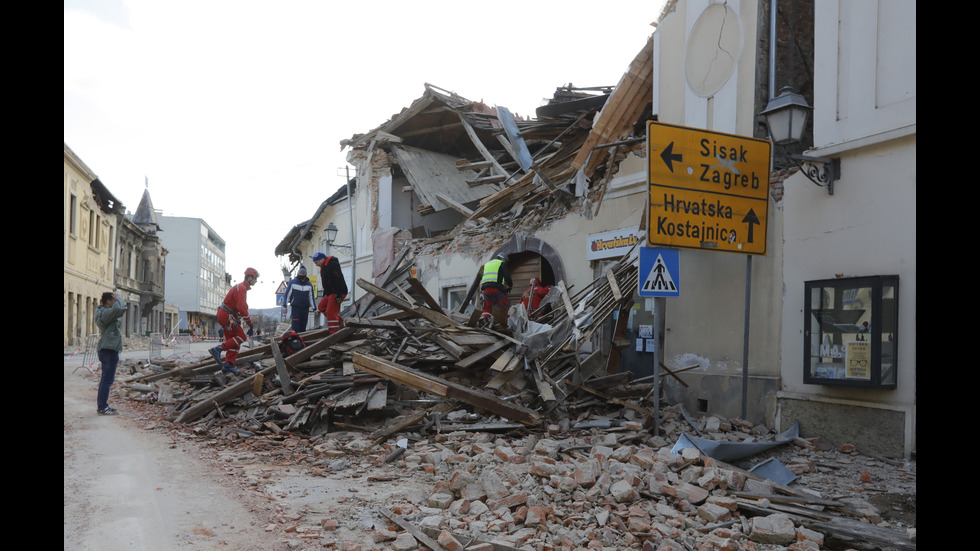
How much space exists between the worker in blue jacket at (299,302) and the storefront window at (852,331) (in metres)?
8.39

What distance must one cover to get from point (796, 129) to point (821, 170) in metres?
0.87

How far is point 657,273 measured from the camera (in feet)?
27.7

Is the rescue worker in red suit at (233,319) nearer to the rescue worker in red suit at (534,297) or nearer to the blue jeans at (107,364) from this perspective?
the blue jeans at (107,364)

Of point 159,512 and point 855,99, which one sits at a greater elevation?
point 855,99

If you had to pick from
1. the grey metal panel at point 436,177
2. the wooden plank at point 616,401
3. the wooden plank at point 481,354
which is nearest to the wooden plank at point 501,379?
the wooden plank at point 481,354

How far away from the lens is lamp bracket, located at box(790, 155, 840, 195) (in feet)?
27.2

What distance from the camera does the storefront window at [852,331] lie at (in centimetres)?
752

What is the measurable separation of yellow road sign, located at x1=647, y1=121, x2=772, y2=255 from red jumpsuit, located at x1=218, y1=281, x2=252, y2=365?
23.7 ft

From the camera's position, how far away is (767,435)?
8.62 metres

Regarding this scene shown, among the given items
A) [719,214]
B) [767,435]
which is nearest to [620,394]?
[767,435]

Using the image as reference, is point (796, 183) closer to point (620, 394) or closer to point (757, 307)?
point (757, 307)

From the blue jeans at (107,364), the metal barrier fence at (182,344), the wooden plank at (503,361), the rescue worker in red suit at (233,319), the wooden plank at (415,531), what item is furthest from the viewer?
the metal barrier fence at (182,344)

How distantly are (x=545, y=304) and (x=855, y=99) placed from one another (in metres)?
5.57

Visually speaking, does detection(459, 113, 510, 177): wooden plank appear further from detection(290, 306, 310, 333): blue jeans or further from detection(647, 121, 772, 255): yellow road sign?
detection(647, 121, 772, 255): yellow road sign
